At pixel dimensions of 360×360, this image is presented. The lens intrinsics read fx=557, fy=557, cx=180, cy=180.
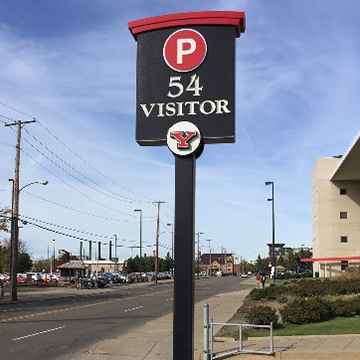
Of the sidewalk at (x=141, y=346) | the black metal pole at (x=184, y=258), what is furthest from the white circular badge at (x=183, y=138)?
the sidewalk at (x=141, y=346)

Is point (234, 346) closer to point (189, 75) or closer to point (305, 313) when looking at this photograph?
point (305, 313)

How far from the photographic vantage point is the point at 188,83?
681 centimetres

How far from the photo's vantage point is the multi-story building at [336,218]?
242 ft

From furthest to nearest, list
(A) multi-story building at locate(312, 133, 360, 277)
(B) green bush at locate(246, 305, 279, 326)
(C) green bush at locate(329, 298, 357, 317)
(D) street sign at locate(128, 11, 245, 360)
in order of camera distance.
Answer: (A) multi-story building at locate(312, 133, 360, 277), (C) green bush at locate(329, 298, 357, 317), (B) green bush at locate(246, 305, 279, 326), (D) street sign at locate(128, 11, 245, 360)

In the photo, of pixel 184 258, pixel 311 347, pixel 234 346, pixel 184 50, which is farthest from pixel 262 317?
pixel 184 50

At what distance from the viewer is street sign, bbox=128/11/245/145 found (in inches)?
263

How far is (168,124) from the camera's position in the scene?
686cm

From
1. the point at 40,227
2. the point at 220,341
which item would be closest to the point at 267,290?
the point at 220,341

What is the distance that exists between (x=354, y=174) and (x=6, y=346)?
61.6 m

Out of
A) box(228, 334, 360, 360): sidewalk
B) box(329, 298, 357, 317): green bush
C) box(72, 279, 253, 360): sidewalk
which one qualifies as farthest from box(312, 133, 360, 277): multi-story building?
box(228, 334, 360, 360): sidewalk

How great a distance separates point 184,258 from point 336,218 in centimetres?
7159

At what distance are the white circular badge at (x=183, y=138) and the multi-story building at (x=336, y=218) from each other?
67.9m

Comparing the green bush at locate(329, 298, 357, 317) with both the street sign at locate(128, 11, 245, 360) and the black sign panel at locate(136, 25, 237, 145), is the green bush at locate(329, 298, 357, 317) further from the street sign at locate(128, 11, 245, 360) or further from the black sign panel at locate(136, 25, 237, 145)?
the black sign panel at locate(136, 25, 237, 145)

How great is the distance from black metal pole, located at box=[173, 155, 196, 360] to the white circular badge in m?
0.11
